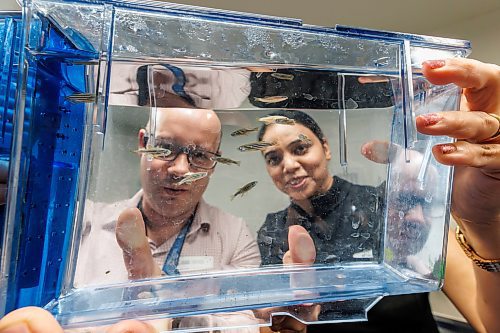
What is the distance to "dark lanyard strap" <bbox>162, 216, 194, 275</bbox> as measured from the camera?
481 millimetres

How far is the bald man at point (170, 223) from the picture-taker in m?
0.46

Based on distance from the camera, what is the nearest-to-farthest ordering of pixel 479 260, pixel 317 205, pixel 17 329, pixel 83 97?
pixel 17 329 < pixel 83 97 < pixel 317 205 < pixel 479 260

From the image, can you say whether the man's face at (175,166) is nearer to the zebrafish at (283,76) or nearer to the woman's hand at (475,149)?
the zebrafish at (283,76)

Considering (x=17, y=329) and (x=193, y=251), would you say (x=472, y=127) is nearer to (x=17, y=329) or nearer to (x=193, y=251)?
(x=193, y=251)

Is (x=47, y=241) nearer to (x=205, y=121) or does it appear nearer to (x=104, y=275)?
(x=104, y=275)

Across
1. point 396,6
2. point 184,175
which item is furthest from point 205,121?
point 396,6

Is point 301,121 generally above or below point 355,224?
above

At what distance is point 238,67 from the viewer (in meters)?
0.49

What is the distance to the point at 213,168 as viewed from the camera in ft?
1.65

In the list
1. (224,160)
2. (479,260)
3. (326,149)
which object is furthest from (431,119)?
(479,260)

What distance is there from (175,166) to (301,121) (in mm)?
190

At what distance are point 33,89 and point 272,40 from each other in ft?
0.95

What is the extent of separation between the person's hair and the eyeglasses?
74 millimetres

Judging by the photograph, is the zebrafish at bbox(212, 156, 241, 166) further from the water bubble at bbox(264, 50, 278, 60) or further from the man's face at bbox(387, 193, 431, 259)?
the man's face at bbox(387, 193, 431, 259)
